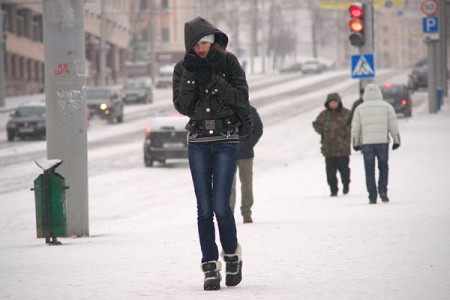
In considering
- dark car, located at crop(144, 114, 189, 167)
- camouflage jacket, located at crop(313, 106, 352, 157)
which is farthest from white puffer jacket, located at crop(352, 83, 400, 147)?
dark car, located at crop(144, 114, 189, 167)

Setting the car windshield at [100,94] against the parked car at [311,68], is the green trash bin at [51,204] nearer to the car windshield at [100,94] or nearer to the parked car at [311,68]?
the car windshield at [100,94]

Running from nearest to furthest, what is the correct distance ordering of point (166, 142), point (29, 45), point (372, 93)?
1. point (372, 93)
2. point (166, 142)
3. point (29, 45)

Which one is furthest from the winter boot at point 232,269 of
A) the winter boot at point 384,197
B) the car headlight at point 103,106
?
the car headlight at point 103,106

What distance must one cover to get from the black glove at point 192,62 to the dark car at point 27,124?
36364mm

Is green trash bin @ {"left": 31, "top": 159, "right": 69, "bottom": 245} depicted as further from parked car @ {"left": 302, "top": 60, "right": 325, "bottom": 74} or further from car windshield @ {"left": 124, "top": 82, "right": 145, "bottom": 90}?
parked car @ {"left": 302, "top": 60, "right": 325, "bottom": 74}

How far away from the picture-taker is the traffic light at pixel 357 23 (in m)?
22.9

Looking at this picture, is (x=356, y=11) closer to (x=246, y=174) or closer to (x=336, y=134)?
(x=336, y=134)

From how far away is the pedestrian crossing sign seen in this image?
25094 millimetres

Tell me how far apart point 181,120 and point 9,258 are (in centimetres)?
2083

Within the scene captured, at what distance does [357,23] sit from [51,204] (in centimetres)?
1187

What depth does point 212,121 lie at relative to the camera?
7.99m

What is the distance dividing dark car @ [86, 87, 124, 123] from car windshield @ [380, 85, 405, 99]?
40.7ft

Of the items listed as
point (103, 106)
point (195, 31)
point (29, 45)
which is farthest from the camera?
point (29, 45)

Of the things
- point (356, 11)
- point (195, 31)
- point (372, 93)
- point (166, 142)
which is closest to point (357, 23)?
point (356, 11)
